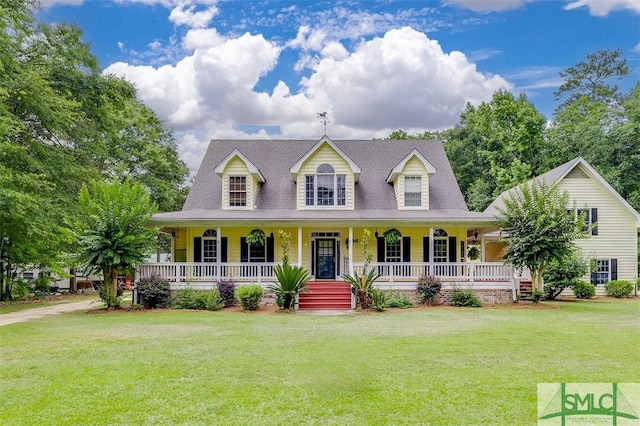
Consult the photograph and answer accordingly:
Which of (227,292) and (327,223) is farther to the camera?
(327,223)

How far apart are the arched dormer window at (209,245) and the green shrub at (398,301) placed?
25.3 feet

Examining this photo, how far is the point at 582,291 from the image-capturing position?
2303 cm

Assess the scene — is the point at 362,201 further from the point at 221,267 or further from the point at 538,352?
the point at 538,352

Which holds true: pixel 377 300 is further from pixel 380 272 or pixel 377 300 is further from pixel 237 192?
pixel 237 192

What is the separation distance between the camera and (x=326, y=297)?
18188 millimetres

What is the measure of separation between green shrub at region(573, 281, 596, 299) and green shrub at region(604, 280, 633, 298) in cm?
121

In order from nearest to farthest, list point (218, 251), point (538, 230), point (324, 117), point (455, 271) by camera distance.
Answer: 1. point (538, 230)
2. point (455, 271)
3. point (218, 251)
4. point (324, 117)

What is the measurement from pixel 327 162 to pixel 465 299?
8.00 meters

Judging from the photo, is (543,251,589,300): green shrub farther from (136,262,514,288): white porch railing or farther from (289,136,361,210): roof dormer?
(289,136,361,210): roof dormer

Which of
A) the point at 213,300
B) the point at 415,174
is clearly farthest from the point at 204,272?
the point at 415,174

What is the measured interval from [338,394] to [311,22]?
42.7 feet

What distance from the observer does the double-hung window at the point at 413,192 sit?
21.2 metres

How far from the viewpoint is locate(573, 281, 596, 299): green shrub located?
22828 mm

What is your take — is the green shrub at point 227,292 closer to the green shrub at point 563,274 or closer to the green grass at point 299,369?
the green grass at point 299,369
